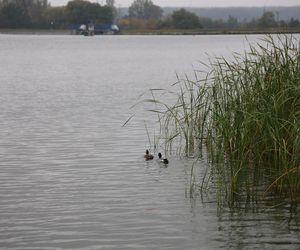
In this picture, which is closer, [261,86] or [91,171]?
[261,86]

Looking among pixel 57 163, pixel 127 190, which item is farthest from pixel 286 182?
pixel 57 163

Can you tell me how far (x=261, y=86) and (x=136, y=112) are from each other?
14277 mm

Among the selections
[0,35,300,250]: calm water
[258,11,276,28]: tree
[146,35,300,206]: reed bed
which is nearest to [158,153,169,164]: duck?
[0,35,300,250]: calm water

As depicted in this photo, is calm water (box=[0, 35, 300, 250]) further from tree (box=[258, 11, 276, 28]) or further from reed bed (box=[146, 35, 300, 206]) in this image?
tree (box=[258, 11, 276, 28])

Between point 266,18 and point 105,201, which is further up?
point 266,18

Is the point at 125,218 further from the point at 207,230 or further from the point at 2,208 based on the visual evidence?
the point at 2,208

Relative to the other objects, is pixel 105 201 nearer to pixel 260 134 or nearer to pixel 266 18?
pixel 260 134

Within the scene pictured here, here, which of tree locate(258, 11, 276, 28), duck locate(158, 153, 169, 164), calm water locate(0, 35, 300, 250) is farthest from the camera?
tree locate(258, 11, 276, 28)

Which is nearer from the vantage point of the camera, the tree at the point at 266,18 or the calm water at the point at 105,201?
the calm water at the point at 105,201

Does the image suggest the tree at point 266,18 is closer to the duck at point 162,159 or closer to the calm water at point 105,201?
the duck at point 162,159

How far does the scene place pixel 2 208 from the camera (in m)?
12.6

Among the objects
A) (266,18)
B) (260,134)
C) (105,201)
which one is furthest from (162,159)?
(266,18)

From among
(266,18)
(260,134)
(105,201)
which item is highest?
(266,18)

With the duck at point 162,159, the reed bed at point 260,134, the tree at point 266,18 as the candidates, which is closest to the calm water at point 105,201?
the duck at point 162,159
